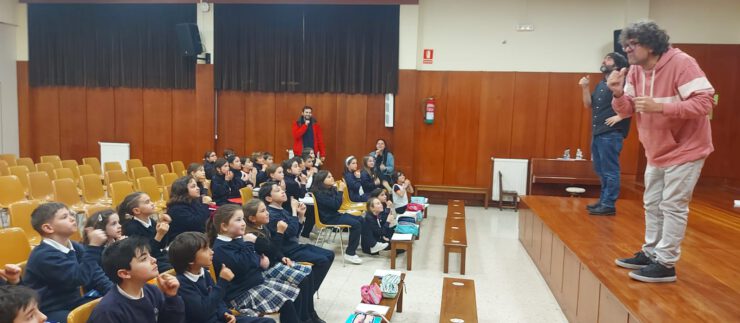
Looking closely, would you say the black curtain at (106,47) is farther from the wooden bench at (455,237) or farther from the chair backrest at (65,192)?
the wooden bench at (455,237)

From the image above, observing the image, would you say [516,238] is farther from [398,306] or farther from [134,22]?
[134,22]

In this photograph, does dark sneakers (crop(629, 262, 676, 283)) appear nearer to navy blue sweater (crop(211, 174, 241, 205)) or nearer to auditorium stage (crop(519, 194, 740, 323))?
auditorium stage (crop(519, 194, 740, 323))

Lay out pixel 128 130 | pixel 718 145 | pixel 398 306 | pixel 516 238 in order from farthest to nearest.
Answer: pixel 128 130 → pixel 718 145 → pixel 516 238 → pixel 398 306

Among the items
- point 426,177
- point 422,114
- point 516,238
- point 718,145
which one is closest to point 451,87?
point 422,114

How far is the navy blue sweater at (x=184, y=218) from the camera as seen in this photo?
433 cm

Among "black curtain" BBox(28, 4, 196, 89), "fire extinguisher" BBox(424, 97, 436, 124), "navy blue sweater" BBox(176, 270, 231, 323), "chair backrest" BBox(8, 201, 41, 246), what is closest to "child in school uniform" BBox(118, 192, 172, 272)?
"chair backrest" BBox(8, 201, 41, 246)

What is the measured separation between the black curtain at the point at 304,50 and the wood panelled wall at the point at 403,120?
0.22m

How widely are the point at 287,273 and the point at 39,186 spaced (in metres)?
4.02

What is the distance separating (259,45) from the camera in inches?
376

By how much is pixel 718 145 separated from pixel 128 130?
10.4 meters

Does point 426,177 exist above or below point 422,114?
below

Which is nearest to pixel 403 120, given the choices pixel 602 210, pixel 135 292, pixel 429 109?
pixel 429 109

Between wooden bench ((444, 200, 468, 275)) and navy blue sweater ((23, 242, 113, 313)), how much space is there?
3186 millimetres

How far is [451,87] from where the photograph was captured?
9.45m
